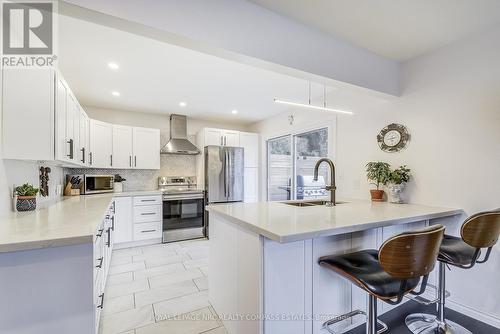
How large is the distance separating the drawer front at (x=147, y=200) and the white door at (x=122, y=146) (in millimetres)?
719

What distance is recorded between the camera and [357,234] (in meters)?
1.86

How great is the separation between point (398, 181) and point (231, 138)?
3.37m

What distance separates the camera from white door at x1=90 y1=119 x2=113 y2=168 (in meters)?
3.89

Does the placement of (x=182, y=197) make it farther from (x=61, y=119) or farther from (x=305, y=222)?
(x=305, y=222)

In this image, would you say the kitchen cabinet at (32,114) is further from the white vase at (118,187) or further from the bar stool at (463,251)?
the bar stool at (463,251)

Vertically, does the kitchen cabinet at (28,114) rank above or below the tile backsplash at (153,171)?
above

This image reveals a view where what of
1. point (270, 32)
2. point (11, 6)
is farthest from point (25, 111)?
point (270, 32)

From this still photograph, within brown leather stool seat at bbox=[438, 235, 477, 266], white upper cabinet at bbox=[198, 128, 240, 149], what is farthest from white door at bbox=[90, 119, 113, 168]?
brown leather stool seat at bbox=[438, 235, 477, 266]

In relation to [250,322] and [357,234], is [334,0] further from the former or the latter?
[250,322]

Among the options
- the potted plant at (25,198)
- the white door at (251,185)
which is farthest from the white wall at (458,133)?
the potted plant at (25,198)

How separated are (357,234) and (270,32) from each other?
179 centimetres

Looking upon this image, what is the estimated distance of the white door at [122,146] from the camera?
4199mm

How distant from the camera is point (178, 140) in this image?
4.83m

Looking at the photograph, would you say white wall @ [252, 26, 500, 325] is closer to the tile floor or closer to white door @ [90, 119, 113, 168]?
the tile floor
